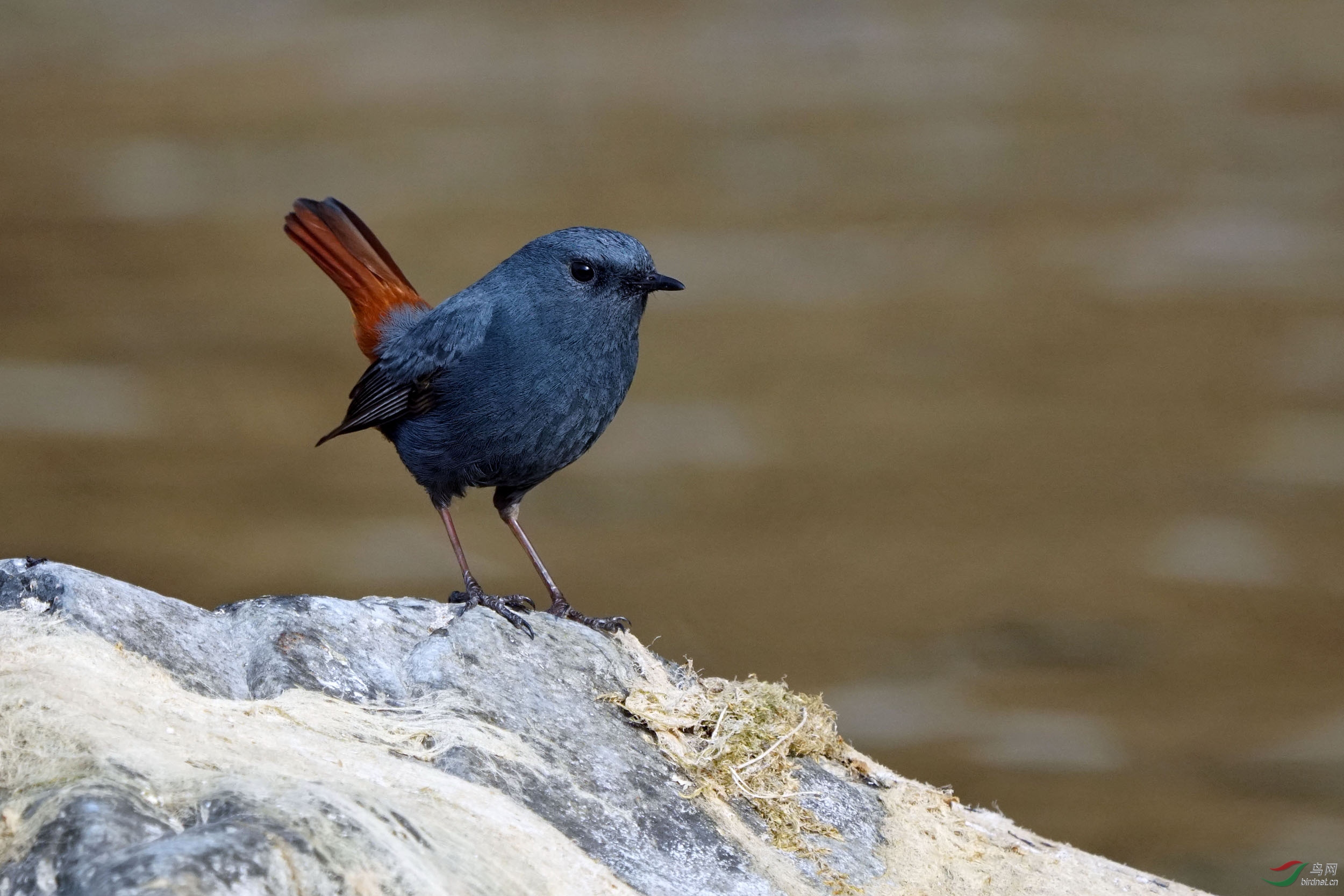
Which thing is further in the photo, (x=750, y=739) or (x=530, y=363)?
(x=530, y=363)

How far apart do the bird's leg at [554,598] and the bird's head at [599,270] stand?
70 centimetres

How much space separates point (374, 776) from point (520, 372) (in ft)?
4.52

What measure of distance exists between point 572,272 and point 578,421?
0.41 m

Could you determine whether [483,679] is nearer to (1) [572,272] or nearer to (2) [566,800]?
(2) [566,800]

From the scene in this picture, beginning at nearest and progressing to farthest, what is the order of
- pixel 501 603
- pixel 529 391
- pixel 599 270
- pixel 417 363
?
pixel 501 603
pixel 529 391
pixel 599 270
pixel 417 363

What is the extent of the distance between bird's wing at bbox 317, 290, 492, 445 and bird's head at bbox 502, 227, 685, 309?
220 mm

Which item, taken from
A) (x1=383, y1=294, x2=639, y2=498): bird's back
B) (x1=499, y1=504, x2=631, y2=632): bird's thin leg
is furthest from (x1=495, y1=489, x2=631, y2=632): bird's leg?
(x1=383, y1=294, x2=639, y2=498): bird's back

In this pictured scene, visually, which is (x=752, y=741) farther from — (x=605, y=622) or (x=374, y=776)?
(x=374, y=776)

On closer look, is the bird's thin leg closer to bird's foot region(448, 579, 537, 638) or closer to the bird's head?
bird's foot region(448, 579, 537, 638)

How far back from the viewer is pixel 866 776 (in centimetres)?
282

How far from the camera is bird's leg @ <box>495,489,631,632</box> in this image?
3107mm

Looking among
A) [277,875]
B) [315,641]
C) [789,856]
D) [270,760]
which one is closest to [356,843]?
[277,875]

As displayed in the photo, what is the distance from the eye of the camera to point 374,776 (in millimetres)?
1895

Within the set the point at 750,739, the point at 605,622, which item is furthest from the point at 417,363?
the point at 750,739
